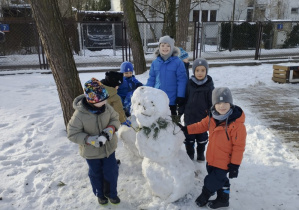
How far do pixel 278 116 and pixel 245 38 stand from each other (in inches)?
575

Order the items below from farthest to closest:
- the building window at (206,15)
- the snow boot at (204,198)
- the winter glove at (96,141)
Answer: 1. the building window at (206,15)
2. the snow boot at (204,198)
3. the winter glove at (96,141)

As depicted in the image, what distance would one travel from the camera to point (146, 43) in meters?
17.4

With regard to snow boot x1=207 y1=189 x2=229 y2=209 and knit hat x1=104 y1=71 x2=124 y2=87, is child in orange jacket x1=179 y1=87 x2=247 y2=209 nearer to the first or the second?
snow boot x1=207 y1=189 x2=229 y2=209

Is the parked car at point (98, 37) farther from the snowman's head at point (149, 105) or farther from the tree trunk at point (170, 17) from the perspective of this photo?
the snowman's head at point (149, 105)

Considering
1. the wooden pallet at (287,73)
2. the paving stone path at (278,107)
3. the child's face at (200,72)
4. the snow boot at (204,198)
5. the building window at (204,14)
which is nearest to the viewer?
the snow boot at (204,198)

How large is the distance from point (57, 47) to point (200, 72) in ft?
6.67

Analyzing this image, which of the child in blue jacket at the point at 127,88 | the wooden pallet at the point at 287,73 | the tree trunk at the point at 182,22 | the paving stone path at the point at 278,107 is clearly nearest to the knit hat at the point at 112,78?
the child in blue jacket at the point at 127,88

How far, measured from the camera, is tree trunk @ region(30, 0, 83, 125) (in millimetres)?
3467

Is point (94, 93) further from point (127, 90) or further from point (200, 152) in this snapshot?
point (200, 152)

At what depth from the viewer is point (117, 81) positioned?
358 centimetres

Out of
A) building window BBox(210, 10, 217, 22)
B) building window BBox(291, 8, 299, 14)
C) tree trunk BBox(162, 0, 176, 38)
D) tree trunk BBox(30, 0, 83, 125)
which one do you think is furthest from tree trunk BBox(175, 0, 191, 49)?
building window BBox(291, 8, 299, 14)

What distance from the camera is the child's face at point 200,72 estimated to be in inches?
130

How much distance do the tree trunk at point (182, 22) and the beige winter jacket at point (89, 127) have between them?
6.71 m

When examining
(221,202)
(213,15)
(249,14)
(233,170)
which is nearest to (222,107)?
(233,170)
